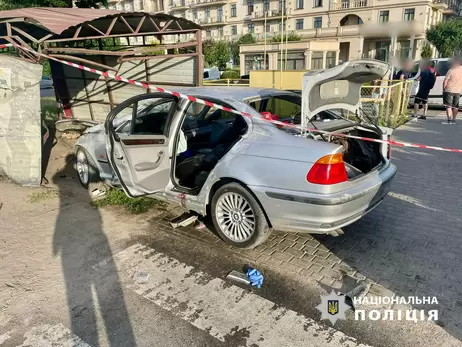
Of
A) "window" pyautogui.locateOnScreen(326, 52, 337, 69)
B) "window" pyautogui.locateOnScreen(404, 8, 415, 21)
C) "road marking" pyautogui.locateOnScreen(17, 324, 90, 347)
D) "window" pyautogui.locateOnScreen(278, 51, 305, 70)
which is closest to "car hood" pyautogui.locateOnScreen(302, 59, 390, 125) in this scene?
"road marking" pyautogui.locateOnScreen(17, 324, 90, 347)

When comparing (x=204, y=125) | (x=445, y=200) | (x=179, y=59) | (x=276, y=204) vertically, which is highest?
(x=179, y=59)

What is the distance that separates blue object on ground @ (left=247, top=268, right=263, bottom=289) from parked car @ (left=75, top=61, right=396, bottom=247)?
0.40 m

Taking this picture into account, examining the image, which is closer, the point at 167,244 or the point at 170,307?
the point at 170,307

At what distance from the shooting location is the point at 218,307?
9.34 feet

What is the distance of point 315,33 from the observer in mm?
43281

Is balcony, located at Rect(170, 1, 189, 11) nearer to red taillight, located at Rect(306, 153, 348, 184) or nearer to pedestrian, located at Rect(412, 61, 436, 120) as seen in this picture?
pedestrian, located at Rect(412, 61, 436, 120)

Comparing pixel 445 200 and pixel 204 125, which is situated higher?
pixel 204 125

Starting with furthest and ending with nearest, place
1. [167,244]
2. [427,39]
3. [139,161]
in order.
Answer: [427,39] < [139,161] < [167,244]

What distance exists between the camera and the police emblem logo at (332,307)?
2764 millimetres

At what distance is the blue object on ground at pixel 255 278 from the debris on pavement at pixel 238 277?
4 cm

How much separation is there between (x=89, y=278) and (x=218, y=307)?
1255 millimetres

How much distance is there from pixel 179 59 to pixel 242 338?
6.64m

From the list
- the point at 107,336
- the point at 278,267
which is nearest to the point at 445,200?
the point at 278,267

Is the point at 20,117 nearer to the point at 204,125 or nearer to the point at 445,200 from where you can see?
A: the point at 204,125
